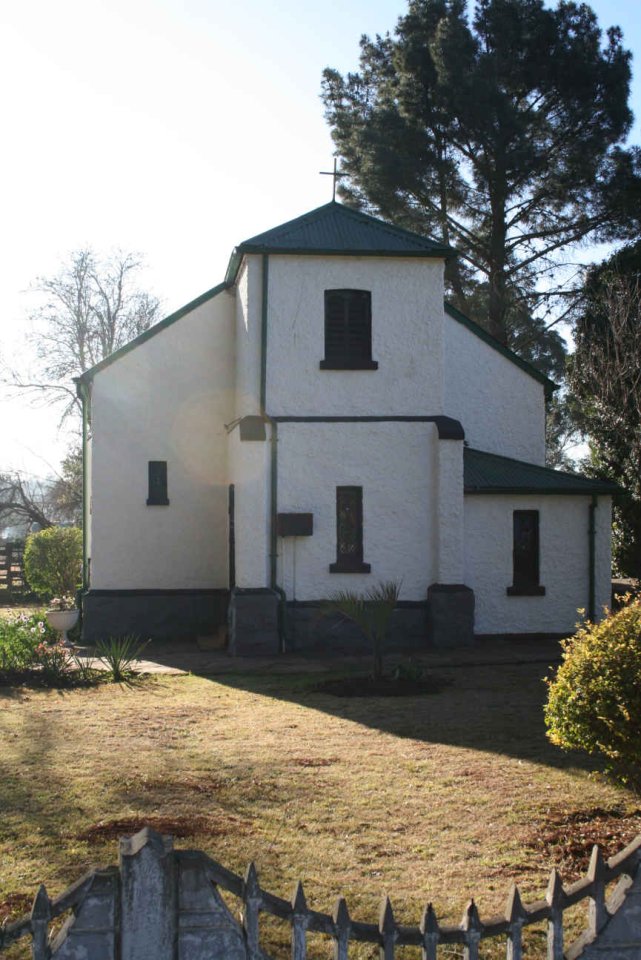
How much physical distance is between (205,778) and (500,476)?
1164 cm

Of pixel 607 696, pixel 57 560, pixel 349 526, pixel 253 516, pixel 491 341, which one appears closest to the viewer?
pixel 607 696

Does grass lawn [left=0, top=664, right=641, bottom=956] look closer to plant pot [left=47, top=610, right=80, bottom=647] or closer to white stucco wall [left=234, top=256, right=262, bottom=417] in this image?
plant pot [left=47, top=610, right=80, bottom=647]

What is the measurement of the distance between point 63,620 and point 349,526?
19.9 feet

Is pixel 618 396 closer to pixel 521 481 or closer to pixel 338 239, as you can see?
pixel 521 481

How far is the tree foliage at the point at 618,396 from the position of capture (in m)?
22.8

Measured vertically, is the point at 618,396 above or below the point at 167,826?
above

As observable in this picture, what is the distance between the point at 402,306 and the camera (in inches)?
696

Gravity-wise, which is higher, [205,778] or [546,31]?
[546,31]

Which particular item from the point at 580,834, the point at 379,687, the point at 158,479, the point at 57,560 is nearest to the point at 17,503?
the point at 57,560

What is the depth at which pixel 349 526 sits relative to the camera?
17.6 meters

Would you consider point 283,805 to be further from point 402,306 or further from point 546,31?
point 546,31

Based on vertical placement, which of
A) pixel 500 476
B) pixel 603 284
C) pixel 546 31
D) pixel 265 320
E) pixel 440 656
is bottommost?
pixel 440 656

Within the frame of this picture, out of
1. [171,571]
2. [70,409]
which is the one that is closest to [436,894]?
[171,571]

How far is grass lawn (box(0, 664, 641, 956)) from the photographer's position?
6.04m
